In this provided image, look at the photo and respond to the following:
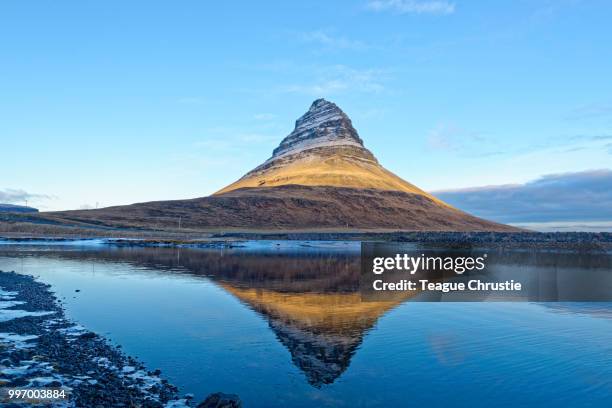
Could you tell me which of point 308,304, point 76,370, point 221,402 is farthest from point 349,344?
point 76,370

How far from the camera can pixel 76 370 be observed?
49.1ft

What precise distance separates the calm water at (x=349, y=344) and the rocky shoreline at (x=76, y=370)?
84 centimetres

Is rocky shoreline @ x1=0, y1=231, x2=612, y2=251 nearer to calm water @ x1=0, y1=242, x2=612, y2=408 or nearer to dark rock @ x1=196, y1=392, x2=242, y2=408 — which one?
calm water @ x1=0, y1=242, x2=612, y2=408

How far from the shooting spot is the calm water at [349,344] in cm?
1504

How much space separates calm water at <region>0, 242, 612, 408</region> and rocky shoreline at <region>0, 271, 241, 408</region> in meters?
0.84

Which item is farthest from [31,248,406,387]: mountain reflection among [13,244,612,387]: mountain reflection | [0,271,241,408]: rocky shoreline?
[0,271,241,408]: rocky shoreline

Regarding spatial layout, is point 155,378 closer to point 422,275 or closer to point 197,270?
point 197,270

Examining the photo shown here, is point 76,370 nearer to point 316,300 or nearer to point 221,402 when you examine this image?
point 221,402

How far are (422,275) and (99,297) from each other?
108ft

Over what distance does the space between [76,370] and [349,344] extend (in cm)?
1043

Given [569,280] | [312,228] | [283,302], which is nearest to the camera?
[283,302]

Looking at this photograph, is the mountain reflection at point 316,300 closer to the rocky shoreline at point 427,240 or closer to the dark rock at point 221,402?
the dark rock at point 221,402

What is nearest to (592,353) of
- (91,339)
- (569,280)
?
(91,339)

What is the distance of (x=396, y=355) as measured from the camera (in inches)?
745
